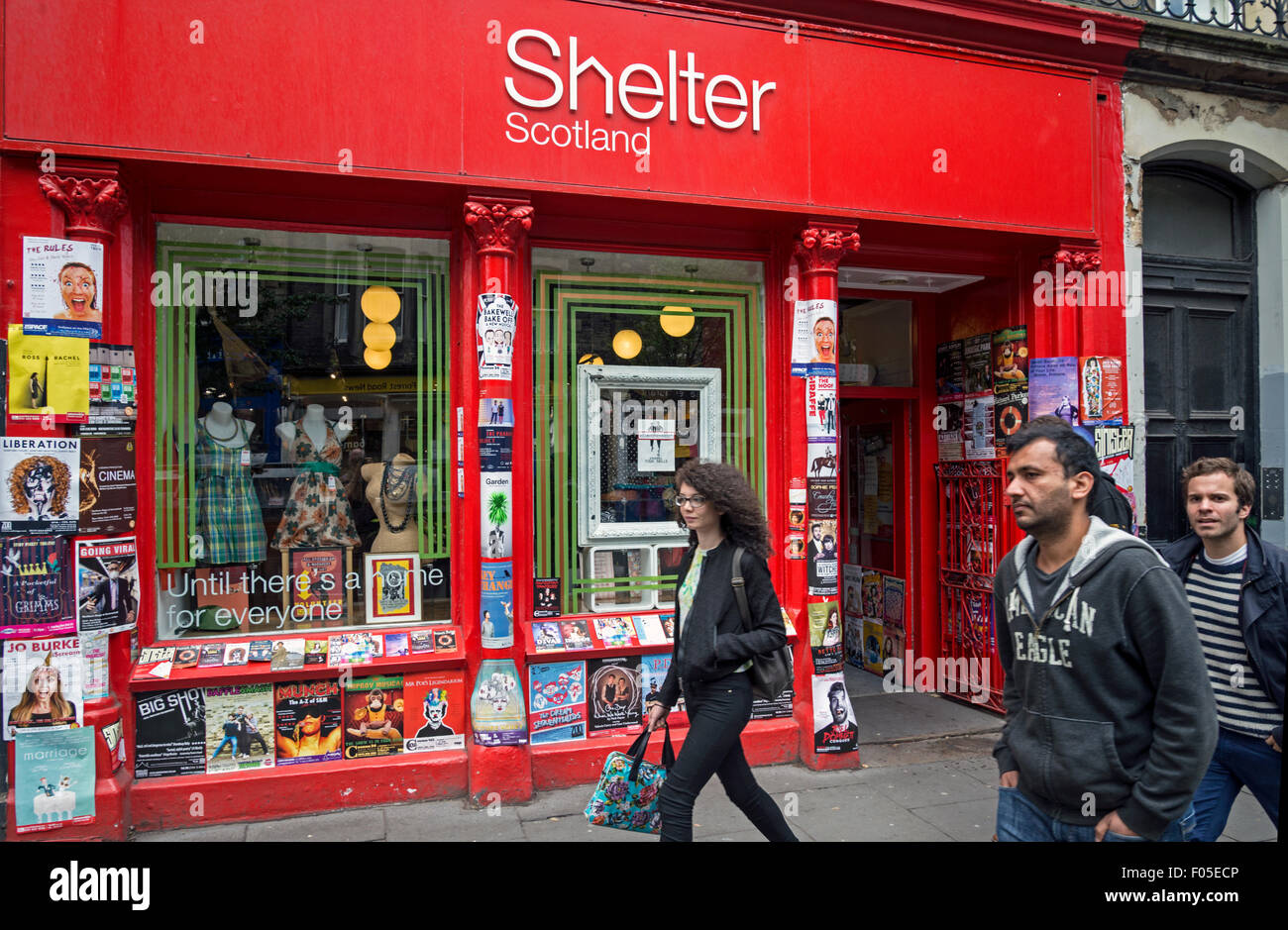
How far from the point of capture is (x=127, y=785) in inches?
180

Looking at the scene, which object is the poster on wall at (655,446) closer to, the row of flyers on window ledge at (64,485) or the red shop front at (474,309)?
the red shop front at (474,309)

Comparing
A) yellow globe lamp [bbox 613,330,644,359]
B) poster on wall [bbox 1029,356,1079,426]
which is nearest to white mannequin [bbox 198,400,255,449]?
A: yellow globe lamp [bbox 613,330,644,359]

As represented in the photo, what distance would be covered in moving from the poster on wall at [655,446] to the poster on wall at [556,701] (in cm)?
150

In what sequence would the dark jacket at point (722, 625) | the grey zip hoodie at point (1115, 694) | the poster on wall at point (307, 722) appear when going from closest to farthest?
1. the grey zip hoodie at point (1115, 694)
2. the dark jacket at point (722, 625)
3. the poster on wall at point (307, 722)

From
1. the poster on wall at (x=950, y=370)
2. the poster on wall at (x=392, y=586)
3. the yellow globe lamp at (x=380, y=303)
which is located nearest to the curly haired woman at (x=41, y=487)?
the poster on wall at (x=392, y=586)

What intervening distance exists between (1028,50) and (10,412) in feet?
23.8

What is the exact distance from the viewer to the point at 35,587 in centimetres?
436

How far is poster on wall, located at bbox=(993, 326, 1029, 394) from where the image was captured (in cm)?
657

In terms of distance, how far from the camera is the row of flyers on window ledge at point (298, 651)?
4801mm

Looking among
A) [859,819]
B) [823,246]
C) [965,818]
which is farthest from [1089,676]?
[823,246]

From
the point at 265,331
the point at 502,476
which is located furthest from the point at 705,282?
the point at 265,331

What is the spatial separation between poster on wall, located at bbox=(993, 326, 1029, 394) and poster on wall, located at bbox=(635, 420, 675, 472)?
2888 mm

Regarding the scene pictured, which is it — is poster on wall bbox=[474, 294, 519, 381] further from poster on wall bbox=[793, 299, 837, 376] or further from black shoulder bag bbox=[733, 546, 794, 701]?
black shoulder bag bbox=[733, 546, 794, 701]

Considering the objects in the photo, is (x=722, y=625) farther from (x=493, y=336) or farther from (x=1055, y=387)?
(x=1055, y=387)
